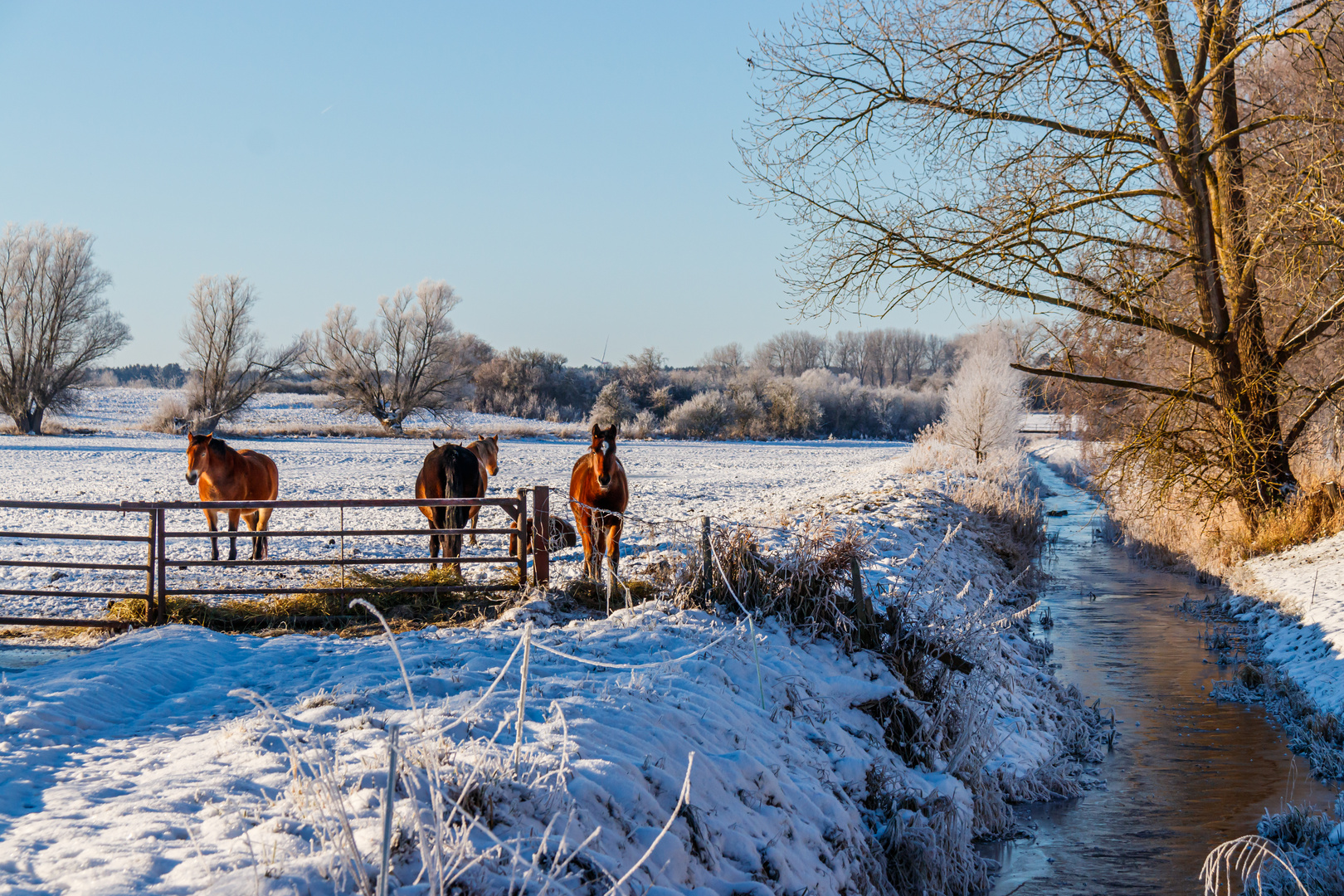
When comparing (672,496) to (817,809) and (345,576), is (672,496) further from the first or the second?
(817,809)

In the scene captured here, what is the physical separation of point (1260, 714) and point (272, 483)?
48.0 feet

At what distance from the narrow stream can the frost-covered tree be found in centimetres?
1910

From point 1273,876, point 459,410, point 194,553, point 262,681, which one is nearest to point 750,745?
point 262,681

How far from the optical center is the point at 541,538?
9758 mm

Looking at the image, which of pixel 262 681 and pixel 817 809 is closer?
pixel 817 809

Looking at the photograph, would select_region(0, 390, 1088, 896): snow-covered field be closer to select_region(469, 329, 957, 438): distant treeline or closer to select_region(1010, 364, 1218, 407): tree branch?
select_region(1010, 364, 1218, 407): tree branch

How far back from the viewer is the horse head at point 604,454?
10.5 metres

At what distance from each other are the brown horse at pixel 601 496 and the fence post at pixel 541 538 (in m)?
0.42

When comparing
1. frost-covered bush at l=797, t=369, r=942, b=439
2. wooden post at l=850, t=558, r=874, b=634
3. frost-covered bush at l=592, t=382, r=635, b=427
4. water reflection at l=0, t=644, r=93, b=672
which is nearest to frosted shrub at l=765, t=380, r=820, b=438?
frost-covered bush at l=797, t=369, r=942, b=439

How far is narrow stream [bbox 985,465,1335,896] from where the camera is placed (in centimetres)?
614

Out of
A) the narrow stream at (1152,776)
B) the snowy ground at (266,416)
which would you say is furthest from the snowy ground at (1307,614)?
the snowy ground at (266,416)

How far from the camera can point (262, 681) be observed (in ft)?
19.3

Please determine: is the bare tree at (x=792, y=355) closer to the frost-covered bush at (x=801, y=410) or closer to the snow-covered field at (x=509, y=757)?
the frost-covered bush at (x=801, y=410)

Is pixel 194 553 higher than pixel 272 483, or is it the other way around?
pixel 272 483
